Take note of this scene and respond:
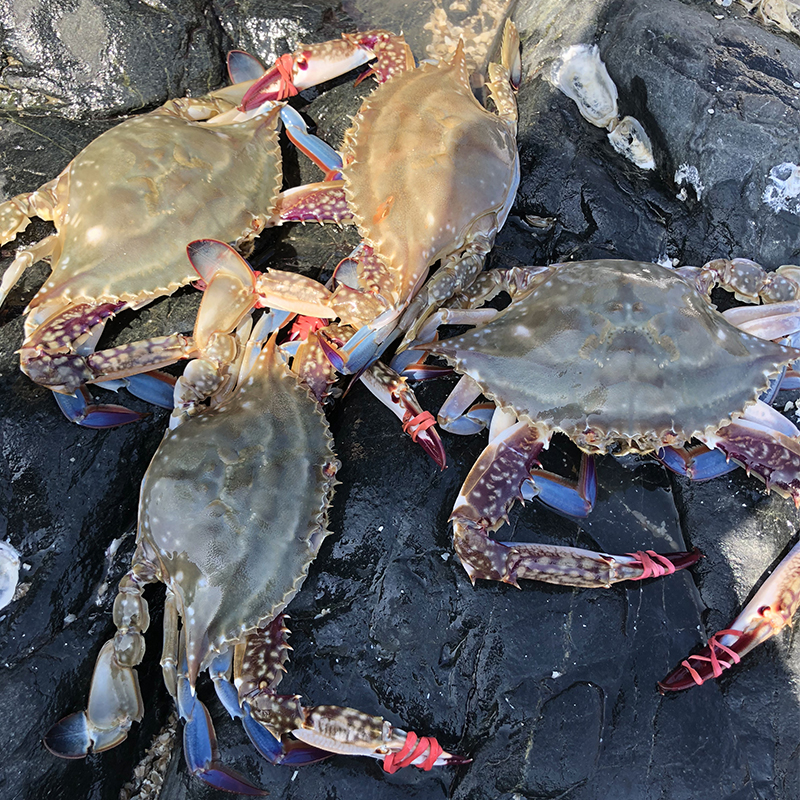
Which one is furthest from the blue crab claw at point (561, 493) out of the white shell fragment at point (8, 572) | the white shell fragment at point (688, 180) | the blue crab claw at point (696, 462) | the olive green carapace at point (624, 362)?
the white shell fragment at point (8, 572)

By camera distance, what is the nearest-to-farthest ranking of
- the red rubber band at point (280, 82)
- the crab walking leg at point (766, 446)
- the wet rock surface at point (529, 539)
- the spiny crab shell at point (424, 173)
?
the wet rock surface at point (529, 539) → the crab walking leg at point (766, 446) → the spiny crab shell at point (424, 173) → the red rubber band at point (280, 82)

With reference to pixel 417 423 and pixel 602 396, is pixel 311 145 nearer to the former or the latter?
pixel 417 423

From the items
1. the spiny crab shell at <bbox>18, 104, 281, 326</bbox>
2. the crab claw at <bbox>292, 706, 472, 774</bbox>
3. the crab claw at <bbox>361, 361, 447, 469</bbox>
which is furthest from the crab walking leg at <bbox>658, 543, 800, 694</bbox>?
the spiny crab shell at <bbox>18, 104, 281, 326</bbox>

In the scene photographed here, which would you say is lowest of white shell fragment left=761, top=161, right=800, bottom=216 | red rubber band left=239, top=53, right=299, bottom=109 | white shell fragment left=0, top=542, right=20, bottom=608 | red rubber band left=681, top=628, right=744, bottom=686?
white shell fragment left=0, top=542, right=20, bottom=608

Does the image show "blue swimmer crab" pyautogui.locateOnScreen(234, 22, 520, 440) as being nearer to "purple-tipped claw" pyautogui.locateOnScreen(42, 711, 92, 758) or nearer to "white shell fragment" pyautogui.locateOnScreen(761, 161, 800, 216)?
"white shell fragment" pyautogui.locateOnScreen(761, 161, 800, 216)

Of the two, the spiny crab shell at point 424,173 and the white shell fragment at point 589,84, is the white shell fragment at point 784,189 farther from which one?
the spiny crab shell at point 424,173

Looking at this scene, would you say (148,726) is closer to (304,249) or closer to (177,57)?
(304,249)

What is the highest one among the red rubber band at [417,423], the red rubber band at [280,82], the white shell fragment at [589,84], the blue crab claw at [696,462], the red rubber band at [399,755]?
the white shell fragment at [589,84]
